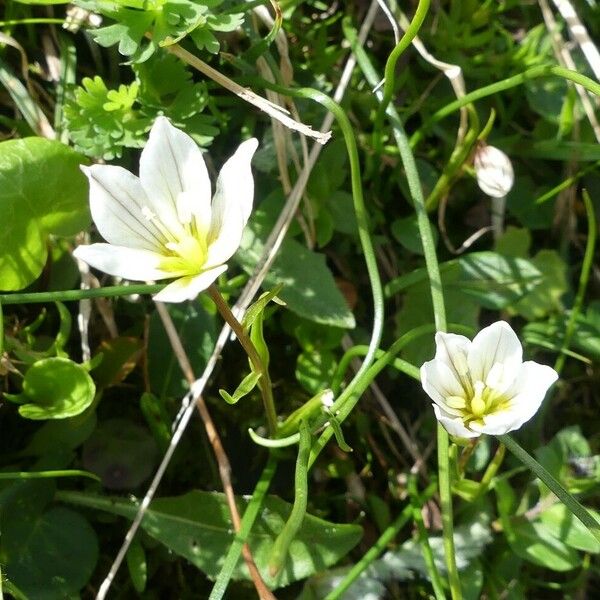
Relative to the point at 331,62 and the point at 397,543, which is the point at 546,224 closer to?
the point at 331,62

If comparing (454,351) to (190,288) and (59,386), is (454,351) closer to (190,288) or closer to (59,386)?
(190,288)

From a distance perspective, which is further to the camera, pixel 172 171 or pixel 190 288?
pixel 172 171

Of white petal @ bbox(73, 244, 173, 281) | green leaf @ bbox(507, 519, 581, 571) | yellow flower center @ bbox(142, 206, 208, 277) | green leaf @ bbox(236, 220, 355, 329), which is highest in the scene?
white petal @ bbox(73, 244, 173, 281)

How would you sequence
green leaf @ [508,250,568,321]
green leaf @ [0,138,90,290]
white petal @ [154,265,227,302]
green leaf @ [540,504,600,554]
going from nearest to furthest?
white petal @ [154,265,227,302] < green leaf @ [0,138,90,290] < green leaf @ [540,504,600,554] < green leaf @ [508,250,568,321]

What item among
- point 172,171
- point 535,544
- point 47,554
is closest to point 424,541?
point 535,544

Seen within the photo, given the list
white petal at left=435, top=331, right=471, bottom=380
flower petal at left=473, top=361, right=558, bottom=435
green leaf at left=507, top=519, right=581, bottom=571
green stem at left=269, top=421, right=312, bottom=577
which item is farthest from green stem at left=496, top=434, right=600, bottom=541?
green leaf at left=507, top=519, right=581, bottom=571

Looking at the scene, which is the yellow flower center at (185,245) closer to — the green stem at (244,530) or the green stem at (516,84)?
the green stem at (244,530)

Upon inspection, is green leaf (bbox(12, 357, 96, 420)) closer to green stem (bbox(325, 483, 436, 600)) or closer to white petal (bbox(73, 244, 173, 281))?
white petal (bbox(73, 244, 173, 281))
